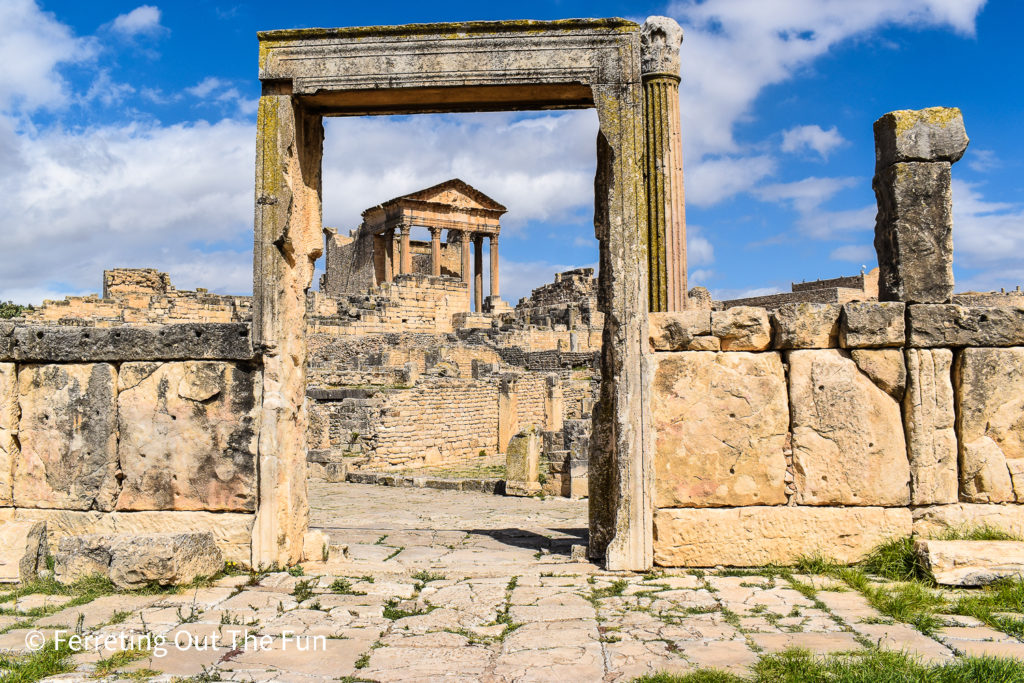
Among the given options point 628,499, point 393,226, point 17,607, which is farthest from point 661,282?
point 393,226

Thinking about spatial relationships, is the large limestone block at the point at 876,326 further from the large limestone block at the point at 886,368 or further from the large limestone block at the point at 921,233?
the large limestone block at the point at 921,233

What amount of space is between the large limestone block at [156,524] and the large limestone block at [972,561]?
4297 millimetres

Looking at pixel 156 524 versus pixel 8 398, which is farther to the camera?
pixel 8 398

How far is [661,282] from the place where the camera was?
17.7 ft

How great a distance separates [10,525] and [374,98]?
3.95 m

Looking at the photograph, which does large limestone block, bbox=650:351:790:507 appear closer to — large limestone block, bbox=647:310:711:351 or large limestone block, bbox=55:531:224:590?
large limestone block, bbox=647:310:711:351

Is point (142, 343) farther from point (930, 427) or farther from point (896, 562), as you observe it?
point (930, 427)

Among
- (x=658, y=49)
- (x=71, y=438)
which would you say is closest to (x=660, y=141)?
(x=658, y=49)

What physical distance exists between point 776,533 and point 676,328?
1.47 meters

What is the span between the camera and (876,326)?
197 inches

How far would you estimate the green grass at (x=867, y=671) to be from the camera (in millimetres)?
3010

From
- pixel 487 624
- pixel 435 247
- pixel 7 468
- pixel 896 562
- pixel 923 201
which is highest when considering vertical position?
pixel 435 247

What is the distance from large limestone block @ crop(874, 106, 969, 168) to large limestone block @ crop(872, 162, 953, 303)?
2.5 inches

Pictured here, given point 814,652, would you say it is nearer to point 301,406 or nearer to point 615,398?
point 615,398
